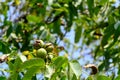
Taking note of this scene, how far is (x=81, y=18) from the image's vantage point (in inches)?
142

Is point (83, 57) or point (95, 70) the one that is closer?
point (95, 70)

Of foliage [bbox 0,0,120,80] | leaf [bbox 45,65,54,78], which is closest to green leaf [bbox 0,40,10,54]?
foliage [bbox 0,0,120,80]

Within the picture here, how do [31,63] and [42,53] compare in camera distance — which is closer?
[31,63]

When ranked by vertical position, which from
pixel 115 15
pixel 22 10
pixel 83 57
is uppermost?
pixel 115 15

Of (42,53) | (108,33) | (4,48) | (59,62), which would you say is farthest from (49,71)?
(108,33)

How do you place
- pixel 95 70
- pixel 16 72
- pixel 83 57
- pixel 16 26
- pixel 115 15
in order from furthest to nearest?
pixel 83 57 < pixel 16 26 < pixel 115 15 < pixel 95 70 < pixel 16 72

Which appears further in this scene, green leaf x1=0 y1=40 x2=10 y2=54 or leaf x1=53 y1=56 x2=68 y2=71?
green leaf x1=0 y1=40 x2=10 y2=54

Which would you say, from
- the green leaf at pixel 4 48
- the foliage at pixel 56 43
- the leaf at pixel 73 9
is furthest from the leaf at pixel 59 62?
the leaf at pixel 73 9

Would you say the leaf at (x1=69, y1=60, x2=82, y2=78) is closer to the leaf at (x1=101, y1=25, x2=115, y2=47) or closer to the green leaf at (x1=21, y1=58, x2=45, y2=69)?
the green leaf at (x1=21, y1=58, x2=45, y2=69)

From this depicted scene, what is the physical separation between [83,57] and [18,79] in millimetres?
3128

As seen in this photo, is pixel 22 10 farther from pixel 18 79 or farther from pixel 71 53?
pixel 18 79

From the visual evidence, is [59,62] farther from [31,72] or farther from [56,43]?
[56,43]

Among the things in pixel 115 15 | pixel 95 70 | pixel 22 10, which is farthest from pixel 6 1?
pixel 95 70

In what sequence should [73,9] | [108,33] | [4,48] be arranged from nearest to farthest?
[4,48]
[108,33]
[73,9]
